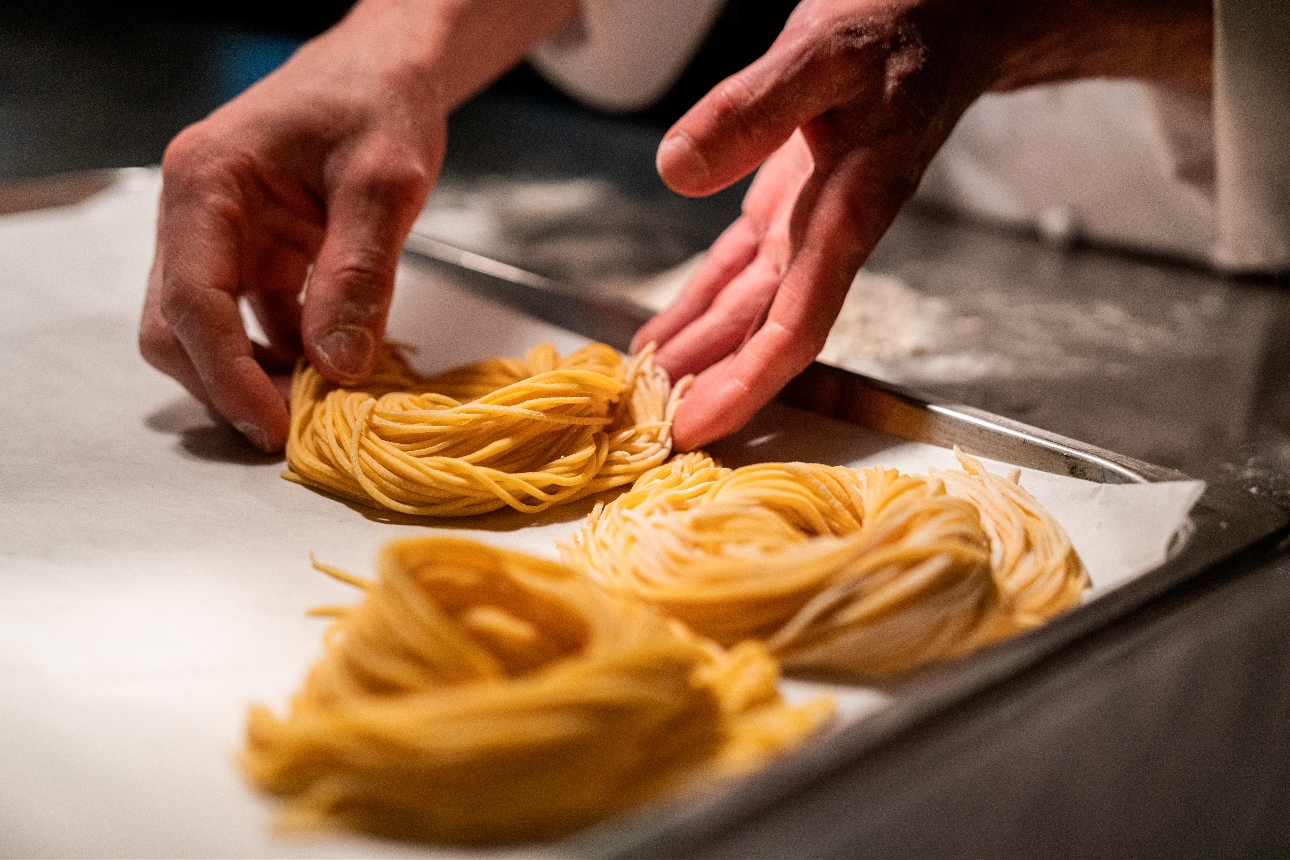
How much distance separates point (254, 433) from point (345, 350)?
0.59 ft

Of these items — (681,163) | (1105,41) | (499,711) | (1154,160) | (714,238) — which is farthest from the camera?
(714,238)

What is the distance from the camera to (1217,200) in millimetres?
2285

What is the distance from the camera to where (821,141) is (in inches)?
54.9

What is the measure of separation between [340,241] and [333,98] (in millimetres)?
269

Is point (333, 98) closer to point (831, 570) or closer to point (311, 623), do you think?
point (311, 623)

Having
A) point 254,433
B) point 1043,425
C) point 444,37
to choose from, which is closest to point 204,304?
point 254,433

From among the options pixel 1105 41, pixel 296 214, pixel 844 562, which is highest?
pixel 1105 41

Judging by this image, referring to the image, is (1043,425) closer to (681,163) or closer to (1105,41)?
(1105,41)

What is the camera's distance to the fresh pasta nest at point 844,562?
0.97 metres

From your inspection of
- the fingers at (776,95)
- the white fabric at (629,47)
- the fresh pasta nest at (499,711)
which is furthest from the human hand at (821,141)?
the white fabric at (629,47)

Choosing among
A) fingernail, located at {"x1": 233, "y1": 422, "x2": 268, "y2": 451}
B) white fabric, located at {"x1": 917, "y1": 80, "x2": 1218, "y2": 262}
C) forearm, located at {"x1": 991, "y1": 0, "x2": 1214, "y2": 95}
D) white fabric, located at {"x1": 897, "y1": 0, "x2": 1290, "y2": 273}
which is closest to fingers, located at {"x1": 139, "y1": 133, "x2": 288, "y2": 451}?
fingernail, located at {"x1": 233, "y1": 422, "x2": 268, "y2": 451}

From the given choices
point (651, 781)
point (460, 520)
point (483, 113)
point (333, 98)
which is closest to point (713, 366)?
point (460, 520)

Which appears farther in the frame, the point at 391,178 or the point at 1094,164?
the point at 1094,164

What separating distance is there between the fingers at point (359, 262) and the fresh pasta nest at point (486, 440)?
65mm
